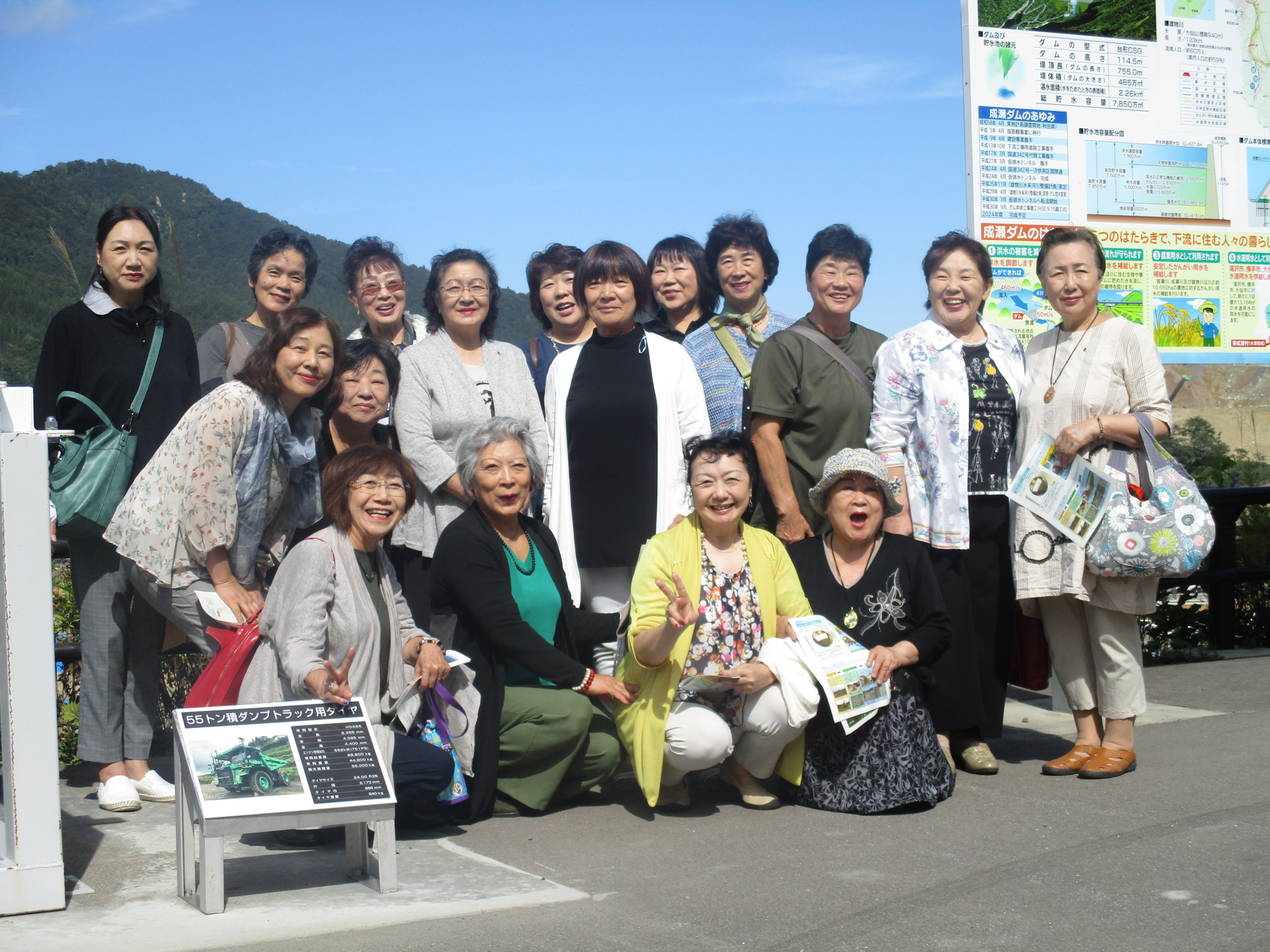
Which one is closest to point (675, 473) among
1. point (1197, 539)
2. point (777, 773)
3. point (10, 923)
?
point (777, 773)

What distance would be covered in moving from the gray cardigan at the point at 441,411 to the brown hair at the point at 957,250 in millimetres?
1864

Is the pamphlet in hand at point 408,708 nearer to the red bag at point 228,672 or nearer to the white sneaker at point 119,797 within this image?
the red bag at point 228,672

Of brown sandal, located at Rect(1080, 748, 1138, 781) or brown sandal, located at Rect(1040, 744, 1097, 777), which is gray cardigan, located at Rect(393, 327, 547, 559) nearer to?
brown sandal, located at Rect(1040, 744, 1097, 777)

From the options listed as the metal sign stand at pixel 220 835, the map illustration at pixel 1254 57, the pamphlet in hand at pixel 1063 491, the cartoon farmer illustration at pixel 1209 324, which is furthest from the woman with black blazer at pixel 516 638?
the map illustration at pixel 1254 57

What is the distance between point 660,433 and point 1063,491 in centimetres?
168

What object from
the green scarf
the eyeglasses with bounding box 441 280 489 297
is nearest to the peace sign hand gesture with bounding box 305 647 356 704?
the eyeglasses with bounding box 441 280 489 297

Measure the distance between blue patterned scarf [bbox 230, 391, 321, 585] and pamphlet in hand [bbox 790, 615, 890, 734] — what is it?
78.9 inches

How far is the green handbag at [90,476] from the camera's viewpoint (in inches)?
177

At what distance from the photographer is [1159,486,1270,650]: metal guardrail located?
7.80 meters

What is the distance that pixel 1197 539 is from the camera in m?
4.96

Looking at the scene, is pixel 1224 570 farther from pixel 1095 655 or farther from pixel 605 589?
pixel 605 589

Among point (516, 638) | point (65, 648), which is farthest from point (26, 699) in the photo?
point (65, 648)

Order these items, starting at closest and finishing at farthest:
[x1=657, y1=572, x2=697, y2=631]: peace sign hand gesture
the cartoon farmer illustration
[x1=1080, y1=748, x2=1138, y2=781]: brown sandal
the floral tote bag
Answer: [x1=657, y1=572, x2=697, y2=631]: peace sign hand gesture
the floral tote bag
[x1=1080, y1=748, x2=1138, y2=781]: brown sandal
the cartoon farmer illustration

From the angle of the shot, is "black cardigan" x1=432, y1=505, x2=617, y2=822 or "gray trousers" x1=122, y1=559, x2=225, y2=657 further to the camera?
"black cardigan" x1=432, y1=505, x2=617, y2=822
